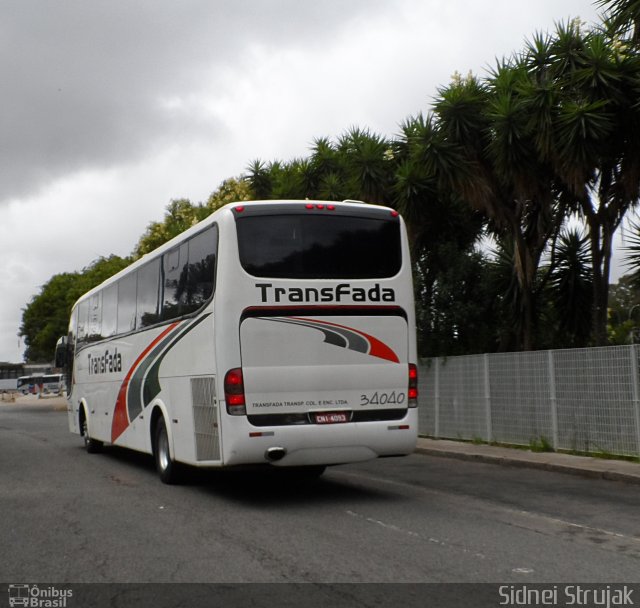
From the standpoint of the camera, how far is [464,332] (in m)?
22.1

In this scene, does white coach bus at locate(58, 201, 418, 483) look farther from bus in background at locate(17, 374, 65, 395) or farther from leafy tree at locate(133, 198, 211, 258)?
bus in background at locate(17, 374, 65, 395)

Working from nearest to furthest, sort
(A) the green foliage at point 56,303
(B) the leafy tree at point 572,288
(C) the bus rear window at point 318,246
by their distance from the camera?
(C) the bus rear window at point 318,246 → (B) the leafy tree at point 572,288 → (A) the green foliage at point 56,303

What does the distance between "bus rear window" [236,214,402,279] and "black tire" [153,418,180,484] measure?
11.4 feet

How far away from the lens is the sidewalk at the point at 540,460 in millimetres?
12844

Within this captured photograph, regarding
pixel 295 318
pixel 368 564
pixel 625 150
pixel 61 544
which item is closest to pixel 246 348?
pixel 295 318

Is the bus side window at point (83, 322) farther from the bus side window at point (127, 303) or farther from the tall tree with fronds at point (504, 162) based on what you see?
the tall tree with fronds at point (504, 162)

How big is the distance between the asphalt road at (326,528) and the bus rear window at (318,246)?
2.77m

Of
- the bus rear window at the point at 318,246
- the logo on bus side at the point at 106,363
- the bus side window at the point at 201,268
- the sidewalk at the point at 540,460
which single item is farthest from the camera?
the logo on bus side at the point at 106,363

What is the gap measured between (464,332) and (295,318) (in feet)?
40.0

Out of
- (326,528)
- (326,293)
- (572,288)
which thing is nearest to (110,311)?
(326,293)

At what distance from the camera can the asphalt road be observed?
22.4 feet

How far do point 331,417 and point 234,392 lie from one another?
120 centimetres

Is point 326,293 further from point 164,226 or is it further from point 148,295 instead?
point 164,226

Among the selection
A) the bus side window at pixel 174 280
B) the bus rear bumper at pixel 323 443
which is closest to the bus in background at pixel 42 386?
the bus side window at pixel 174 280
